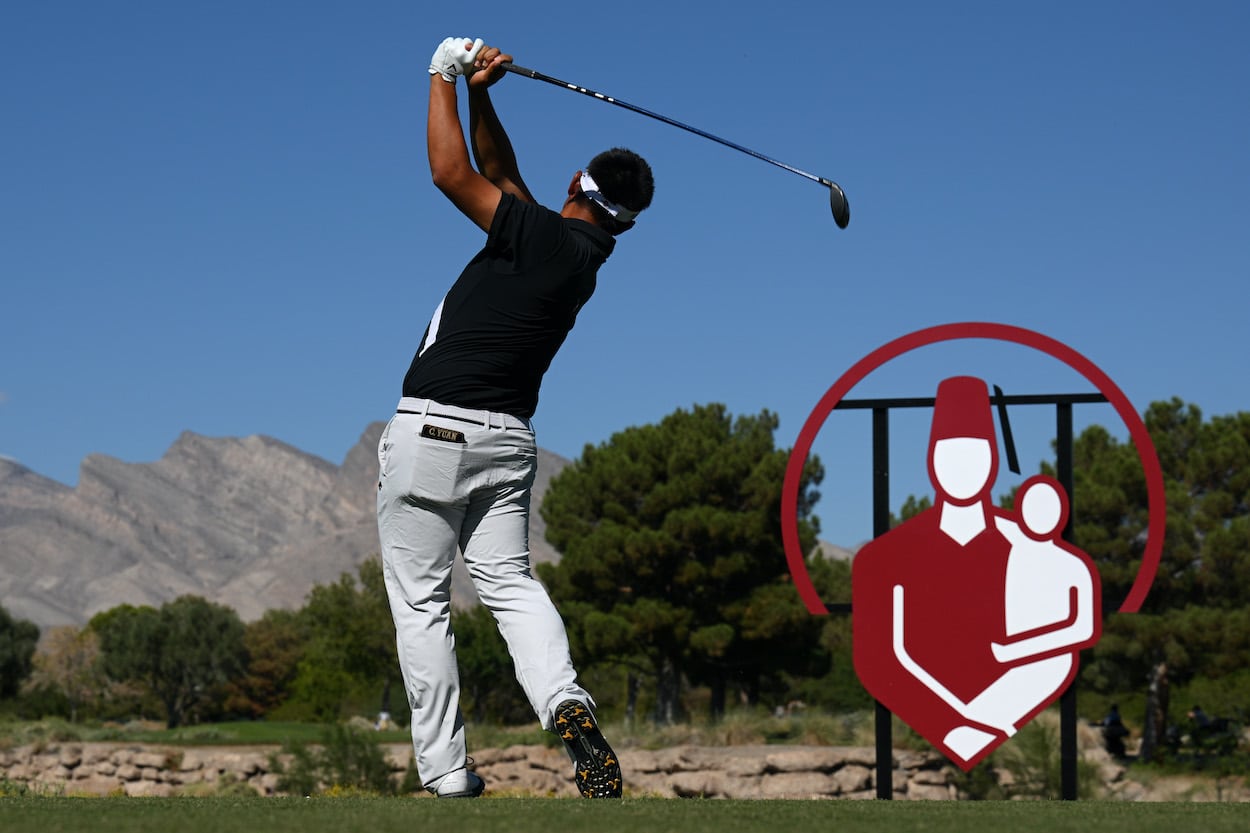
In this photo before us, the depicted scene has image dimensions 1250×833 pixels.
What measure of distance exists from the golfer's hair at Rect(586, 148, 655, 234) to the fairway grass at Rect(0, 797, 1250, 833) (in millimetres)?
1868

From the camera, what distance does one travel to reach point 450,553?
441 centimetres

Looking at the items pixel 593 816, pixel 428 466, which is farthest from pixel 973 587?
pixel 593 816

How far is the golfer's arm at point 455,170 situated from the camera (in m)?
4.25

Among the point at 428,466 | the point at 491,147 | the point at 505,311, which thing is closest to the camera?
the point at 428,466

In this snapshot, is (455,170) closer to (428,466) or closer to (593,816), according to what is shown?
(428,466)

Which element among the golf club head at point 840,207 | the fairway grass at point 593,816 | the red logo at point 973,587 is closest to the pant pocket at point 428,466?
the fairway grass at point 593,816

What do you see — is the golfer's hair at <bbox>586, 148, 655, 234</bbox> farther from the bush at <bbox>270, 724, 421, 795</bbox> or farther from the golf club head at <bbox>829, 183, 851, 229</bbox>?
the bush at <bbox>270, 724, 421, 795</bbox>

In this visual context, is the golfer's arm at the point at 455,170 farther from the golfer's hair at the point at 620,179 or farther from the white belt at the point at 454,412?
the white belt at the point at 454,412

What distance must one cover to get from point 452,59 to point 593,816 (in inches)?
91.8

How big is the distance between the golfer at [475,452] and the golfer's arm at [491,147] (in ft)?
0.55

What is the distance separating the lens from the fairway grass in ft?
10.3

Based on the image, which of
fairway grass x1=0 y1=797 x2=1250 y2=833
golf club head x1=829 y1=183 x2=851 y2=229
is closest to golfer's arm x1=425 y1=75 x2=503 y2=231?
fairway grass x1=0 y1=797 x2=1250 y2=833

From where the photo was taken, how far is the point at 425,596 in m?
4.36

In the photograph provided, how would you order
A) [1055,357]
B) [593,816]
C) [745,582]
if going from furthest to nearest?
1. [745,582]
2. [1055,357]
3. [593,816]
